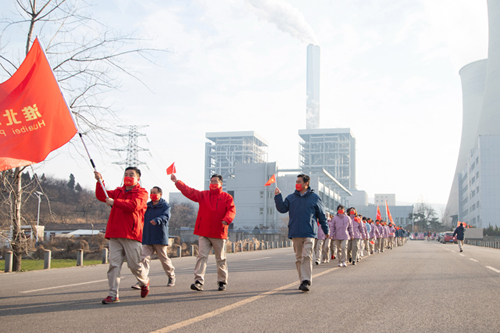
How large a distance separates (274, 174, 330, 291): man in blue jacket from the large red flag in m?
3.77

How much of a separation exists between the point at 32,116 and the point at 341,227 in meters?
9.92

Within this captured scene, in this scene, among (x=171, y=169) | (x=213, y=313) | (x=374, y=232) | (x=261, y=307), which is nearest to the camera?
(x=213, y=313)

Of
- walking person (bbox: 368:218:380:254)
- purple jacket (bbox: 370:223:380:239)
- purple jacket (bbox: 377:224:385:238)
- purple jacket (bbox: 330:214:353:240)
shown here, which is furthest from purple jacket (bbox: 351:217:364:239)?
purple jacket (bbox: 377:224:385:238)

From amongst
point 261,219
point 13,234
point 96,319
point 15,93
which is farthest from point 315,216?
point 261,219

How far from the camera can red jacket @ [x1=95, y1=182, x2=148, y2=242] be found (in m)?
6.47

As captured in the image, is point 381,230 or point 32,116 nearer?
point 32,116

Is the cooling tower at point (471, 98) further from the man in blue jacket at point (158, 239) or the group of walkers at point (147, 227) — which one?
the group of walkers at point (147, 227)

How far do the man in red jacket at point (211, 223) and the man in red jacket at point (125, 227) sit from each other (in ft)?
3.33

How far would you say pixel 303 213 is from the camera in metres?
8.02

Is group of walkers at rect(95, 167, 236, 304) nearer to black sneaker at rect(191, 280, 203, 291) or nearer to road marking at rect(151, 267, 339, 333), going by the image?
black sneaker at rect(191, 280, 203, 291)

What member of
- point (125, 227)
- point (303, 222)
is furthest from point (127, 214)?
point (303, 222)

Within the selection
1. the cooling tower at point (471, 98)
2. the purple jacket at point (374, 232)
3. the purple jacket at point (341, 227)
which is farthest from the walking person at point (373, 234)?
the cooling tower at point (471, 98)

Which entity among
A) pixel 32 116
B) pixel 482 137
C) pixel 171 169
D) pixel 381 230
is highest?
pixel 482 137

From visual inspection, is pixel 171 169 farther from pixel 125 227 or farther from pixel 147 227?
pixel 147 227
